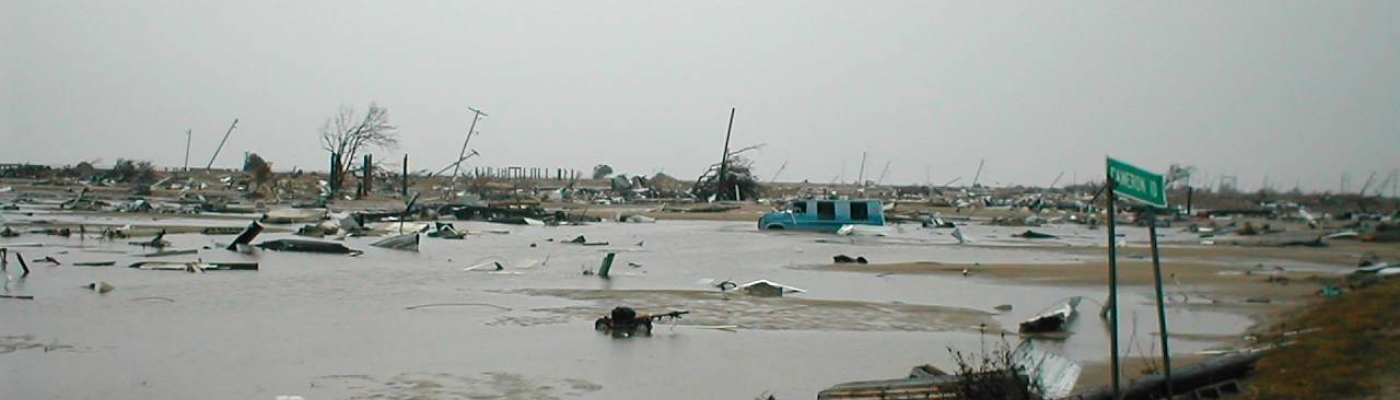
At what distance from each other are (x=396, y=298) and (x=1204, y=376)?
11.7 metres

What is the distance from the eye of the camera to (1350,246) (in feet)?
118

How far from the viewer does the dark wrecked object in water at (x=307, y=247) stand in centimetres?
2718

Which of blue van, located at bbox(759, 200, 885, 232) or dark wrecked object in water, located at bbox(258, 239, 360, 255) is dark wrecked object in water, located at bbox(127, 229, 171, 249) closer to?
dark wrecked object in water, located at bbox(258, 239, 360, 255)

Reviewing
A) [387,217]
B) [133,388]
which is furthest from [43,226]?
[133,388]

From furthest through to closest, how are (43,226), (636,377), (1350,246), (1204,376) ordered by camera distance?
(1350,246) < (43,226) < (636,377) < (1204,376)

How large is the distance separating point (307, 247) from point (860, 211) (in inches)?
794

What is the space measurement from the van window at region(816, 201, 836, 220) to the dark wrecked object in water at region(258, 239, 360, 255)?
1847cm

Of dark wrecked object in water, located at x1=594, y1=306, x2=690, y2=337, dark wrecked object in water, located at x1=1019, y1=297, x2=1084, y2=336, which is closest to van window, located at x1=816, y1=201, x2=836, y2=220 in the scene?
dark wrecked object in water, located at x1=1019, y1=297, x2=1084, y2=336

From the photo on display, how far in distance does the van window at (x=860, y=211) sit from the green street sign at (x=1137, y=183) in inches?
1415

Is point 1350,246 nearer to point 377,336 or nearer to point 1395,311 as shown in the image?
point 1395,311

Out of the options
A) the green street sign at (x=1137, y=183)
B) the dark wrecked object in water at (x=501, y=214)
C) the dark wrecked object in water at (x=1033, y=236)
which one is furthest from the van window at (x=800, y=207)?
the green street sign at (x=1137, y=183)

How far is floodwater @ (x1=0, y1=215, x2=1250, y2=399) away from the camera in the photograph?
1116 cm

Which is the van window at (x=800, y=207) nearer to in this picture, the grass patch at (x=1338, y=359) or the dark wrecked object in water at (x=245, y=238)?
the dark wrecked object in water at (x=245, y=238)

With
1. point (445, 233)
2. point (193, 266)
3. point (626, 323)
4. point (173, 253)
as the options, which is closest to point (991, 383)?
point (626, 323)
